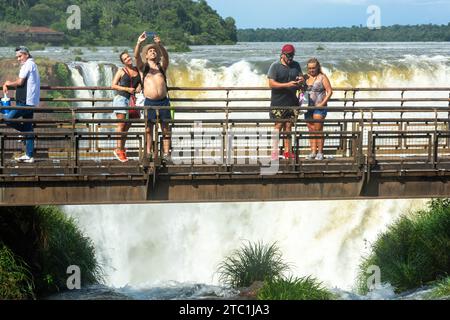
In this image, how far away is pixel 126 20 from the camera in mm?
133125

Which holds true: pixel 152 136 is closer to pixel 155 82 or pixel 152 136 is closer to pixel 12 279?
pixel 155 82

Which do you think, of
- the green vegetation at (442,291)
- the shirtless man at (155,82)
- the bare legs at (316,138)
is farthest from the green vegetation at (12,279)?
the green vegetation at (442,291)

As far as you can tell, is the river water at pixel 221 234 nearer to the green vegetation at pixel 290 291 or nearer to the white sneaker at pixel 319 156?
the green vegetation at pixel 290 291

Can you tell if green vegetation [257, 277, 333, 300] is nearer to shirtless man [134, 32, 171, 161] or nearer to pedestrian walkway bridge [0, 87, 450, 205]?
pedestrian walkway bridge [0, 87, 450, 205]

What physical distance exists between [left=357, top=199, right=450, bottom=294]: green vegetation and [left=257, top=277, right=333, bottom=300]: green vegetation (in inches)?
104

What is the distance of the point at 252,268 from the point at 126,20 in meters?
110

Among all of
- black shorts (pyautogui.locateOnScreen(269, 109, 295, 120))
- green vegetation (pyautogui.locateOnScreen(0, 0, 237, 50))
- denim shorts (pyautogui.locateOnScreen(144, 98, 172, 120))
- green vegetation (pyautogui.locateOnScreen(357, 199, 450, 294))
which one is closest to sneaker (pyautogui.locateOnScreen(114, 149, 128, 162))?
denim shorts (pyautogui.locateOnScreen(144, 98, 172, 120))

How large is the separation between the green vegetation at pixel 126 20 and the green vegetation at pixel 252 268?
306 ft

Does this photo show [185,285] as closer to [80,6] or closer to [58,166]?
[58,166]

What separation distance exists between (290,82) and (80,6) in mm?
116031

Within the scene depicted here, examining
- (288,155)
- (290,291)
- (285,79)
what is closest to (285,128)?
(285,79)

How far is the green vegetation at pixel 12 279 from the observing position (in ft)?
68.5

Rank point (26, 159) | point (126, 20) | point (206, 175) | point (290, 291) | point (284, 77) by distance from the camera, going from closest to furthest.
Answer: point (206, 175)
point (26, 159)
point (284, 77)
point (290, 291)
point (126, 20)

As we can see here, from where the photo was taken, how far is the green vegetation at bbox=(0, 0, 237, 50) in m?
123
